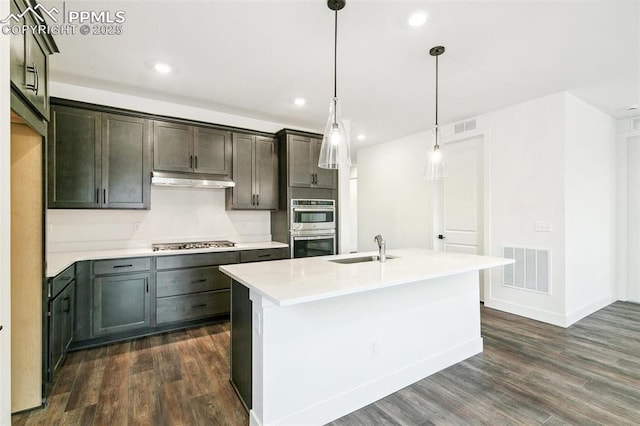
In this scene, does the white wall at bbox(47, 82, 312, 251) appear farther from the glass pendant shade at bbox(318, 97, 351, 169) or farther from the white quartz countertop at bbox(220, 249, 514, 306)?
the glass pendant shade at bbox(318, 97, 351, 169)

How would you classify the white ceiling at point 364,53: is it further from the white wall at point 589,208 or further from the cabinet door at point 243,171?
the cabinet door at point 243,171

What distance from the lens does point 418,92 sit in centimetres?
353

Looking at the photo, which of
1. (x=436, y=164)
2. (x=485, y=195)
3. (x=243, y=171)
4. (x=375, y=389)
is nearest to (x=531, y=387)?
(x=375, y=389)

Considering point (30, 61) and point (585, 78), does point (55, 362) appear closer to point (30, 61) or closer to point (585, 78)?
point (30, 61)

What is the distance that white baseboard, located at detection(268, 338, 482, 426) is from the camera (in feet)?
6.18

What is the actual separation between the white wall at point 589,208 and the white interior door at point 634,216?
234mm

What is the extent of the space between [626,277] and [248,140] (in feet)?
19.6

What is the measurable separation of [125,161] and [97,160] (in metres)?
0.26

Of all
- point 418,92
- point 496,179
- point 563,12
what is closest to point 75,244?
point 418,92

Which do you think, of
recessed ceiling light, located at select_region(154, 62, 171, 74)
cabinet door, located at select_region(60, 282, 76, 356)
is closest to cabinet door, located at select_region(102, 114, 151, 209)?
recessed ceiling light, located at select_region(154, 62, 171, 74)

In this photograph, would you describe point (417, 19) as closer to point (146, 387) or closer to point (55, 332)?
point (146, 387)

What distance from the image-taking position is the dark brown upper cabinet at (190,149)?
11.8 ft

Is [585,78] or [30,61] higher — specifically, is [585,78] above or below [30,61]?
above

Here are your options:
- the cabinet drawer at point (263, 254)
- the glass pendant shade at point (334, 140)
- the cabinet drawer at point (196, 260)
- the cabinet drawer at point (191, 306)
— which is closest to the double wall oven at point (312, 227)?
the cabinet drawer at point (263, 254)
